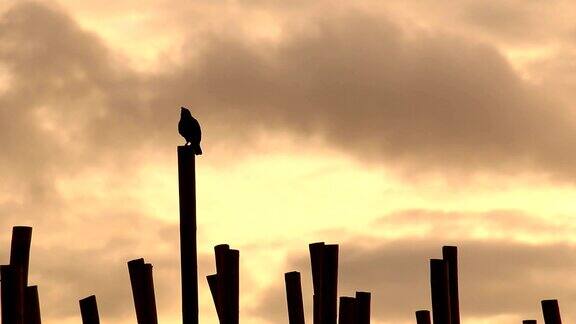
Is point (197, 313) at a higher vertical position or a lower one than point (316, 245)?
lower

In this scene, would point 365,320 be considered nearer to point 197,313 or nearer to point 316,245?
point 316,245

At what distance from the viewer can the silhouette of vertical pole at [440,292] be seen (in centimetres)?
1497

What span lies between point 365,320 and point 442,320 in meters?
1.11

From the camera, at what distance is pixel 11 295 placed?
1378cm

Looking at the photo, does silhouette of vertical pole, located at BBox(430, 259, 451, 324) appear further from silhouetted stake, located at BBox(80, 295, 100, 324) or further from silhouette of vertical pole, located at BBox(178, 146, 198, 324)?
silhouetted stake, located at BBox(80, 295, 100, 324)

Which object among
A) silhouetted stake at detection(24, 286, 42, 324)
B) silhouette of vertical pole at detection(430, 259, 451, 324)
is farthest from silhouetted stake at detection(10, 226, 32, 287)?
silhouette of vertical pole at detection(430, 259, 451, 324)

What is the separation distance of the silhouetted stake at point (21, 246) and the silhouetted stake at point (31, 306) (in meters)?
0.28

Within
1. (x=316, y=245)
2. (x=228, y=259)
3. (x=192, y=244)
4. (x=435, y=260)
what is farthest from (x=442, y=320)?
(x=192, y=244)

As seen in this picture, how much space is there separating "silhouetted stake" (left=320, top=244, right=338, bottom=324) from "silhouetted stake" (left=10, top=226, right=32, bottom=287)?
393 cm

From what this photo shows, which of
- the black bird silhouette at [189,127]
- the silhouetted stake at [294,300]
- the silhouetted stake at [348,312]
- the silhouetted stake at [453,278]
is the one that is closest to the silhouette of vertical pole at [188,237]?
the silhouetted stake at [348,312]

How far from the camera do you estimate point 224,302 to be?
14648 mm

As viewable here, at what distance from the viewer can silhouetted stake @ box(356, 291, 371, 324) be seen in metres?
14.5

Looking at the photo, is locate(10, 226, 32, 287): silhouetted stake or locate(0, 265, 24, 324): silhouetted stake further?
locate(10, 226, 32, 287): silhouetted stake

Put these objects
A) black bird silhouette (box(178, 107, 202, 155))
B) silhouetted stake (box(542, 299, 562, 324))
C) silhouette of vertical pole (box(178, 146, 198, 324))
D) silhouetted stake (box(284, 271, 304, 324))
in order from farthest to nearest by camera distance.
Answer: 1. silhouetted stake (box(542, 299, 562, 324))
2. silhouetted stake (box(284, 271, 304, 324))
3. black bird silhouette (box(178, 107, 202, 155))
4. silhouette of vertical pole (box(178, 146, 198, 324))
